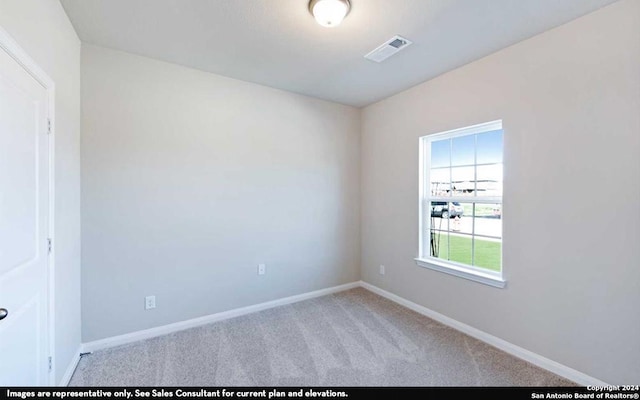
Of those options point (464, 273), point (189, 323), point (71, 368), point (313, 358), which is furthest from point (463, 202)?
point (71, 368)

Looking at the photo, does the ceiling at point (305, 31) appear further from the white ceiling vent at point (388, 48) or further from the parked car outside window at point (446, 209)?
the parked car outside window at point (446, 209)

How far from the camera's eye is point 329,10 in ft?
5.97

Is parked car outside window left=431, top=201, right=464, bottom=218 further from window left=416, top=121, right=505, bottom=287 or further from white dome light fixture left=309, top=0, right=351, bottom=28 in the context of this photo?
white dome light fixture left=309, top=0, right=351, bottom=28

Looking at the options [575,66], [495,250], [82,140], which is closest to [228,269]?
[82,140]

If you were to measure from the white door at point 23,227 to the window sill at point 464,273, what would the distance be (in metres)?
3.23

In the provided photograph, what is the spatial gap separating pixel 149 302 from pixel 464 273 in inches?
122

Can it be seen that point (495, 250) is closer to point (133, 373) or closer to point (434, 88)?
point (434, 88)

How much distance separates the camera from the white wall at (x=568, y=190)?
181cm

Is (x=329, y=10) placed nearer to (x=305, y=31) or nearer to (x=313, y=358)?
(x=305, y=31)

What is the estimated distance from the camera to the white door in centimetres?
126

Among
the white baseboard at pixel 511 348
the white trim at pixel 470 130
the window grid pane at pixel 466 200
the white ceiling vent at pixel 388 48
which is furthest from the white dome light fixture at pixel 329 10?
the white baseboard at pixel 511 348

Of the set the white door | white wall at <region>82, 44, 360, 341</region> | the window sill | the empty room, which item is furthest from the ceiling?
the window sill

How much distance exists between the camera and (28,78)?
4.78ft

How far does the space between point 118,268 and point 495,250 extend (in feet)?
11.6
